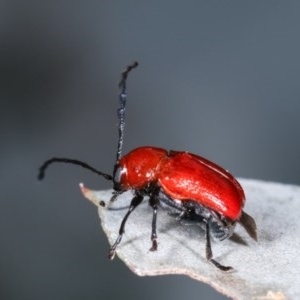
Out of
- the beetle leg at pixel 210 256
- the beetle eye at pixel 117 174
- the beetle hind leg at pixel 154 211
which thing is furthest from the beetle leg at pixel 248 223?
the beetle eye at pixel 117 174

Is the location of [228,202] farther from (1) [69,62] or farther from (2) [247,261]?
(1) [69,62]

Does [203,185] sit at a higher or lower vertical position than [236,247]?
higher

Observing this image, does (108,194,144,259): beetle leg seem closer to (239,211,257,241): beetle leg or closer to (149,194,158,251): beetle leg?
(149,194,158,251): beetle leg

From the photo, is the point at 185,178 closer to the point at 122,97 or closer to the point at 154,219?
the point at 154,219

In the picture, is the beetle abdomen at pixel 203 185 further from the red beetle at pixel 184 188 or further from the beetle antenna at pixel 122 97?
the beetle antenna at pixel 122 97

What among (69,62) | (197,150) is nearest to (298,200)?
(197,150)

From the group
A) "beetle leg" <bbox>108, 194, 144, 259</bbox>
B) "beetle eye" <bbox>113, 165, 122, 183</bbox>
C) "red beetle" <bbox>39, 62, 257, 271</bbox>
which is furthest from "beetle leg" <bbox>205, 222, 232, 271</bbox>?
"beetle eye" <bbox>113, 165, 122, 183</bbox>

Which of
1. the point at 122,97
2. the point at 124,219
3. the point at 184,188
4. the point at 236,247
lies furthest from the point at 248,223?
the point at 122,97
